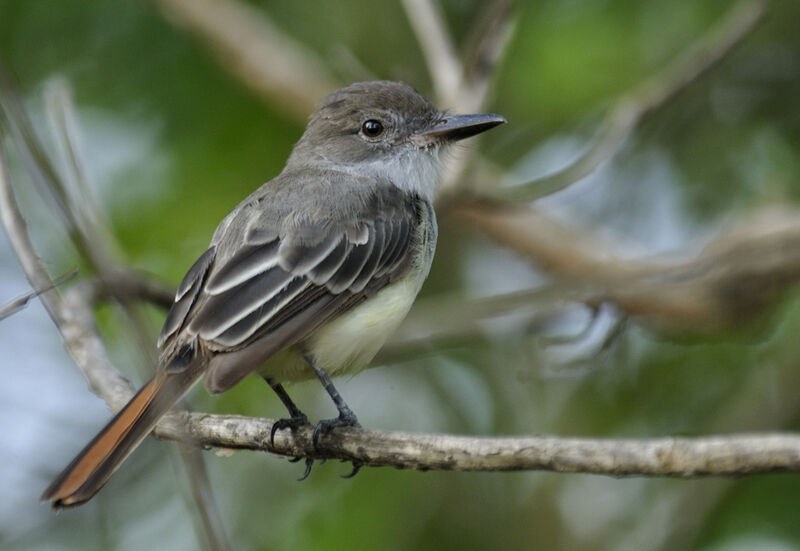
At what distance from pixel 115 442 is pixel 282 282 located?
96cm

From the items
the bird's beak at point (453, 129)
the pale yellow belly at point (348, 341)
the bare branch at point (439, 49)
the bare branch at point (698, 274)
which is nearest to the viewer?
the pale yellow belly at point (348, 341)

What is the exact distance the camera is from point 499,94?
7.02 metres

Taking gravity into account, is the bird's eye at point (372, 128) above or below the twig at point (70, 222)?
below

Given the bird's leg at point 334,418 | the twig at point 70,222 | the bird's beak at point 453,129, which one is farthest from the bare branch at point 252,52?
the bird's leg at point 334,418

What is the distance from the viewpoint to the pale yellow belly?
415cm

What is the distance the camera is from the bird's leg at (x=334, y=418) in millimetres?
3857

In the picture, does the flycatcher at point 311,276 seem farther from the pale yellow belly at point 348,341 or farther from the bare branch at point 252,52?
the bare branch at point 252,52

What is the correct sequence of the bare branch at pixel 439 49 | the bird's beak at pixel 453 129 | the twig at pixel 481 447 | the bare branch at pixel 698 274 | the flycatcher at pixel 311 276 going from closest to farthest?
1. the twig at pixel 481 447
2. the flycatcher at pixel 311 276
3. the bird's beak at pixel 453 129
4. the bare branch at pixel 698 274
5. the bare branch at pixel 439 49

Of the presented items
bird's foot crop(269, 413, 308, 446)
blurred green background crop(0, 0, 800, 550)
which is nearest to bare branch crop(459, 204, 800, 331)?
blurred green background crop(0, 0, 800, 550)

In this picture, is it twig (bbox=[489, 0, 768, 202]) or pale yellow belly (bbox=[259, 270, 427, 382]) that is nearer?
pale yellow belly (bbox=[259, 270, 427, 382])

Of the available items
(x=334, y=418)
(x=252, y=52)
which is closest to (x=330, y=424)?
(x=334, y=418)

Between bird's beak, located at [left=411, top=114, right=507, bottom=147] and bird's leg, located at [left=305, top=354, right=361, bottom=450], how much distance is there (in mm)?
1532

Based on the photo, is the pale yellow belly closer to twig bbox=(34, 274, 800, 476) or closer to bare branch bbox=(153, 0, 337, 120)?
twig bbox=(34, 274, 800, 476)

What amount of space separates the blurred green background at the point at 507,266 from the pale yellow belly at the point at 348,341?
1.31 meters
